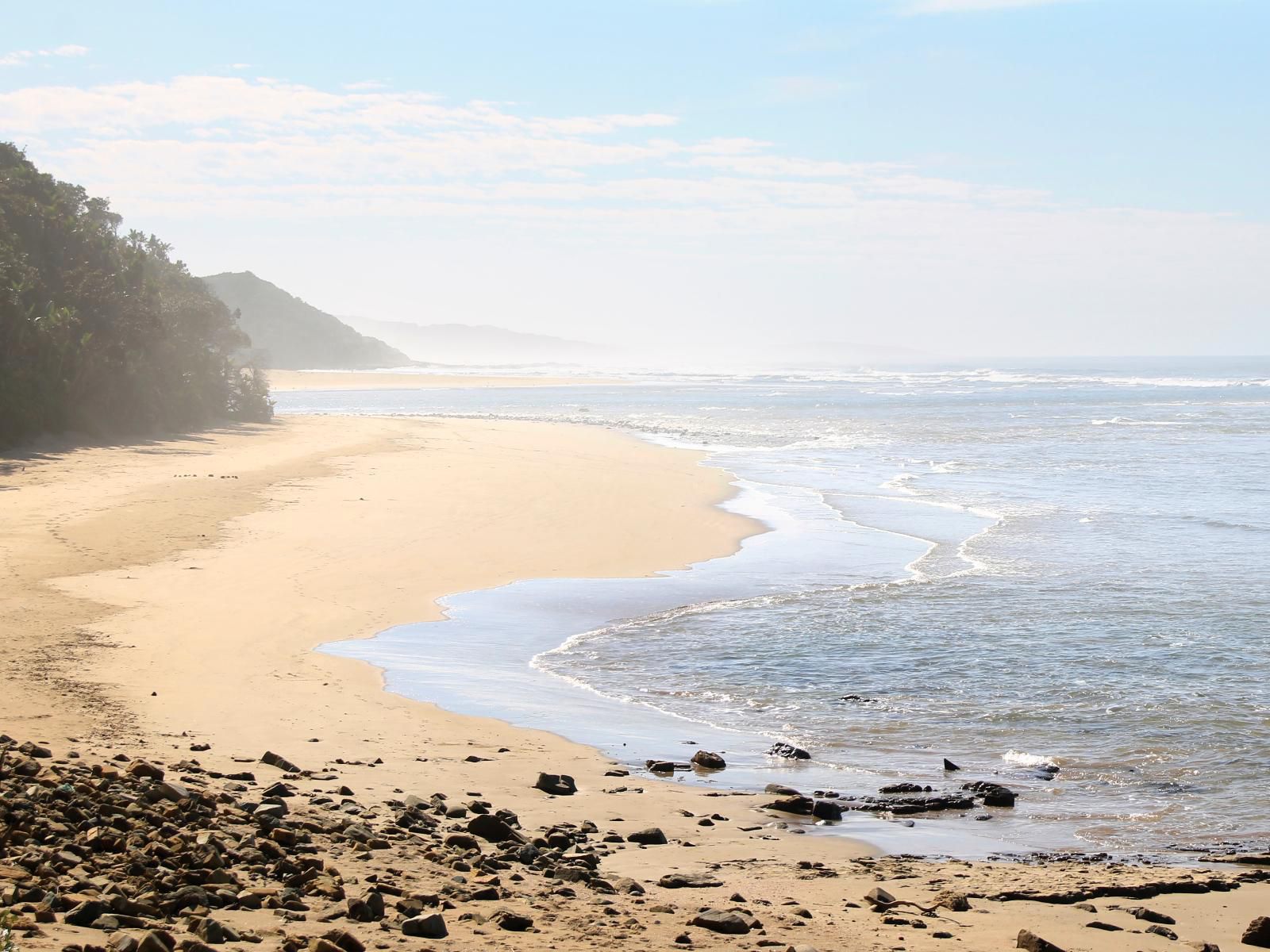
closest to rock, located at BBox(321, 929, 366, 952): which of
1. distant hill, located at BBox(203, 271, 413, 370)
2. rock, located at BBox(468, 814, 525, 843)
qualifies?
rock, located at BBox(468, 814, 525, 843)

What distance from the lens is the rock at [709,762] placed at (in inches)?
327

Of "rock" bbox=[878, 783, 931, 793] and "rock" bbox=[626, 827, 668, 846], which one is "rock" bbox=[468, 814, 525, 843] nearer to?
"rock" bbox=[626, 827, 668, 846]

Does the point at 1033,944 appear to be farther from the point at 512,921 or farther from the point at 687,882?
the point at 512,921

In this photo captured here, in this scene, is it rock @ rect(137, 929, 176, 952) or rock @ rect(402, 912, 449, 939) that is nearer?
rock @ rect(137, 929, 176, 952)

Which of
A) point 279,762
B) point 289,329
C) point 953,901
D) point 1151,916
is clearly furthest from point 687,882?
point 289,329

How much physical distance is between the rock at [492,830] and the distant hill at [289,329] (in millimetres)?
141513

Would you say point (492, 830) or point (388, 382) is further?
point (388, 382)

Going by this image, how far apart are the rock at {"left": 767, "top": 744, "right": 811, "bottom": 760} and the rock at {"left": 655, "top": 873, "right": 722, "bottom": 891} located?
2.87 meters

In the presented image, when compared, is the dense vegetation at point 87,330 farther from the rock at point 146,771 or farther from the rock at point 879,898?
the rock at point 879,898

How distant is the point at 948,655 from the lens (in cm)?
1177

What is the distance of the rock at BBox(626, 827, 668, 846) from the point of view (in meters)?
6.49

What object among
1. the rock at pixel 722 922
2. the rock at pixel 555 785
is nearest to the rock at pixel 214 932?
the rock at pixel 722 922

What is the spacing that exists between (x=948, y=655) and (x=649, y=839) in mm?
6099

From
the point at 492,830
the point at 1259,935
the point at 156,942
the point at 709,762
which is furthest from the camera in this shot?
the point at 709,762
